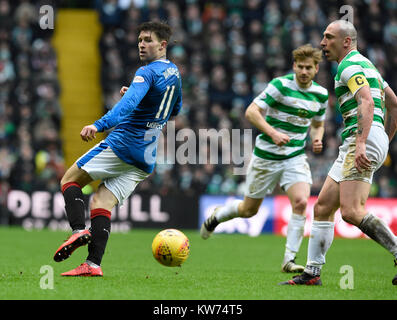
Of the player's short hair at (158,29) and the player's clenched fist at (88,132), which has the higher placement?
the player's short hair at (158,29)

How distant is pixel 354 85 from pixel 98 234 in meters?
2.64

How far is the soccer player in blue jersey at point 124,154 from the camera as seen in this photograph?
689 centimetres

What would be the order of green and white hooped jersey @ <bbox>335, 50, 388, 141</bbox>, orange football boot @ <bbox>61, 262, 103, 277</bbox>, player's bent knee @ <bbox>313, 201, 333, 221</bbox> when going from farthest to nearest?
orange football boot @ <bbox>61, 262, 103, 277</bbox> → player's bent knee @ <bbox>313, 201, 333, 221</bbox> → green and white hooped jersey @ <bbox>335, 50, 388, 141</bbox>

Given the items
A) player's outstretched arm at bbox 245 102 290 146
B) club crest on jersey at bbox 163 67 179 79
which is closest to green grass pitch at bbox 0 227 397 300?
player's outstretched arm at bbox 245 102 290 146

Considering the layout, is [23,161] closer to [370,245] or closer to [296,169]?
[370,245]

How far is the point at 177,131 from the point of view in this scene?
18.6 meters

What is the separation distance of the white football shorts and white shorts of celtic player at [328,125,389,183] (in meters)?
1.94

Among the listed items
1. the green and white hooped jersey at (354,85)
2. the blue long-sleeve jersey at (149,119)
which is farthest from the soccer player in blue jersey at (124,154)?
the green and white hooped jersey at (354,85)

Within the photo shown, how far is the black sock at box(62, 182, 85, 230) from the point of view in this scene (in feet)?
22.3

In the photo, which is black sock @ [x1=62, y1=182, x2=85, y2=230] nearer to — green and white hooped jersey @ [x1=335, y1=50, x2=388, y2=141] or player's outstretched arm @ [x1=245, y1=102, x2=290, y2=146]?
player's outstretched arm @ [x1=245, y1=102, x2=290, y2=146]

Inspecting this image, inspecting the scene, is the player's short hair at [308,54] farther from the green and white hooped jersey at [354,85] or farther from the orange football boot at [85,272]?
the orange football boot at [85,272]

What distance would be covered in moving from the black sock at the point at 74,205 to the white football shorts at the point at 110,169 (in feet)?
0.65

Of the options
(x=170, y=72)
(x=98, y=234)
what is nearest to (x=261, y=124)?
(x=170, y=72)

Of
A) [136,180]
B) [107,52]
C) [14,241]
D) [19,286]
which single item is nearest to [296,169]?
[136,180]
